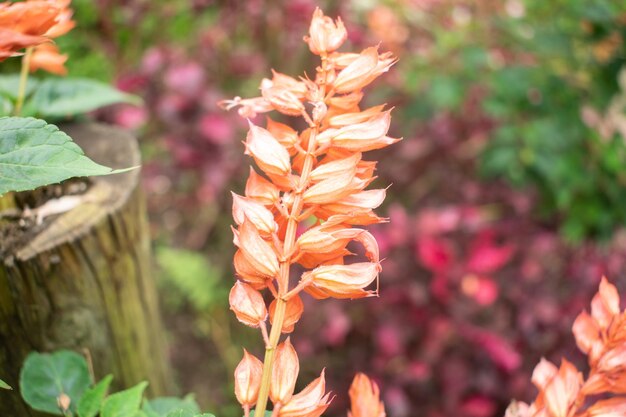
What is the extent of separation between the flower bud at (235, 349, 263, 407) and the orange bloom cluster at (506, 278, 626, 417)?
28 cm

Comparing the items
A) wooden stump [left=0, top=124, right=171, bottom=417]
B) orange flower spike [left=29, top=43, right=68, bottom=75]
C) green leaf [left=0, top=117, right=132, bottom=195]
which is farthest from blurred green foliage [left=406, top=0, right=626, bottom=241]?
green leaf [left=0, top=117, right=132, bottom=195]

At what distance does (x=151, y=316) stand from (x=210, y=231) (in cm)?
248

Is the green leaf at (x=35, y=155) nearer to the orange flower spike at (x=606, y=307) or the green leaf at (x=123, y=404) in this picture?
the green leaf at (x=123, y=404)

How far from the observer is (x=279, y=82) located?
0.78 metres

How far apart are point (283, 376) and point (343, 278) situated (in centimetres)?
11

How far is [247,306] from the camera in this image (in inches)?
27.8

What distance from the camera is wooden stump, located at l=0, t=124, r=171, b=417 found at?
1.12 metres

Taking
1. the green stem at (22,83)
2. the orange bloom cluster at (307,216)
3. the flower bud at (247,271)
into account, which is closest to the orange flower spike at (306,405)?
the orange bloom cluster at (307,216)

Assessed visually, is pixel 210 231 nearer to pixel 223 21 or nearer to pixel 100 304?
pixel 223 21

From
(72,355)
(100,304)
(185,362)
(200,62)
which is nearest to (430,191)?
(200,62)

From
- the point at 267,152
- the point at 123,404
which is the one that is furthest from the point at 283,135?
the point at 123,404

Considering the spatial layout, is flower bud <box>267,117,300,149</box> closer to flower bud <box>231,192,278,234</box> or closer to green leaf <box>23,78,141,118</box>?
flower bud <box>231,192,278,234</box>

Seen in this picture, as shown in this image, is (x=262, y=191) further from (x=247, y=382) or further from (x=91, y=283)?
(x=91, y=283)

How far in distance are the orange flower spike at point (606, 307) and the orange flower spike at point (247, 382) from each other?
357mm
